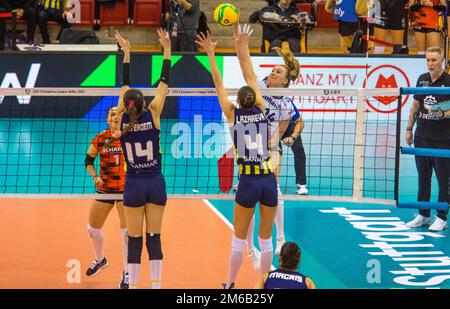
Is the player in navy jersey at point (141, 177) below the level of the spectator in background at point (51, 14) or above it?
below

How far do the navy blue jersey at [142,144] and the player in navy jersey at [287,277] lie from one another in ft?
6.83

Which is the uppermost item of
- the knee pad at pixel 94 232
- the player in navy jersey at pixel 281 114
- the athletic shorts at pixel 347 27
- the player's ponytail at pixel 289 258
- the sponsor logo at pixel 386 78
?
the athletic shorts at pixel 347 27

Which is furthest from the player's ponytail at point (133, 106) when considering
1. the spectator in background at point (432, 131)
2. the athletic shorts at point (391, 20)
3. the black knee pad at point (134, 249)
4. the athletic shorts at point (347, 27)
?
the athletic shorts at point (347, 27)

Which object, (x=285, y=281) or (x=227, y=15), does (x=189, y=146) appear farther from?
(x=285, y=281)

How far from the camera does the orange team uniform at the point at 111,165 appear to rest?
400 inches

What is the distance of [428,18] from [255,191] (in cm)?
1232

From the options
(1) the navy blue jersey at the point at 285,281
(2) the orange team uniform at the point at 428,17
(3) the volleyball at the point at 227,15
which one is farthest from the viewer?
(2) the orange team uniform at the point at 428,17

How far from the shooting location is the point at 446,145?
40.1 ft

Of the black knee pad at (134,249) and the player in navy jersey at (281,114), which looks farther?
the player in navy jersey at (281,114)

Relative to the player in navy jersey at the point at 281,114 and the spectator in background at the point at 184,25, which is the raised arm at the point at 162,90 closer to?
the player in navy jersey at the point at 281,114

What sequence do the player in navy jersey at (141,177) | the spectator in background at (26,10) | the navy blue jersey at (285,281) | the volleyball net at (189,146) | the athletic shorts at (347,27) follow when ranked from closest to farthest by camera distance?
the navy blue jersey at (285,281) → the player in navy jersey at (141,177) → the volleyball net at (189,146) → the athletic shorts at (347,27) → the spectator in background at (26,10)

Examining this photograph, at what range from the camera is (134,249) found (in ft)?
29.8
